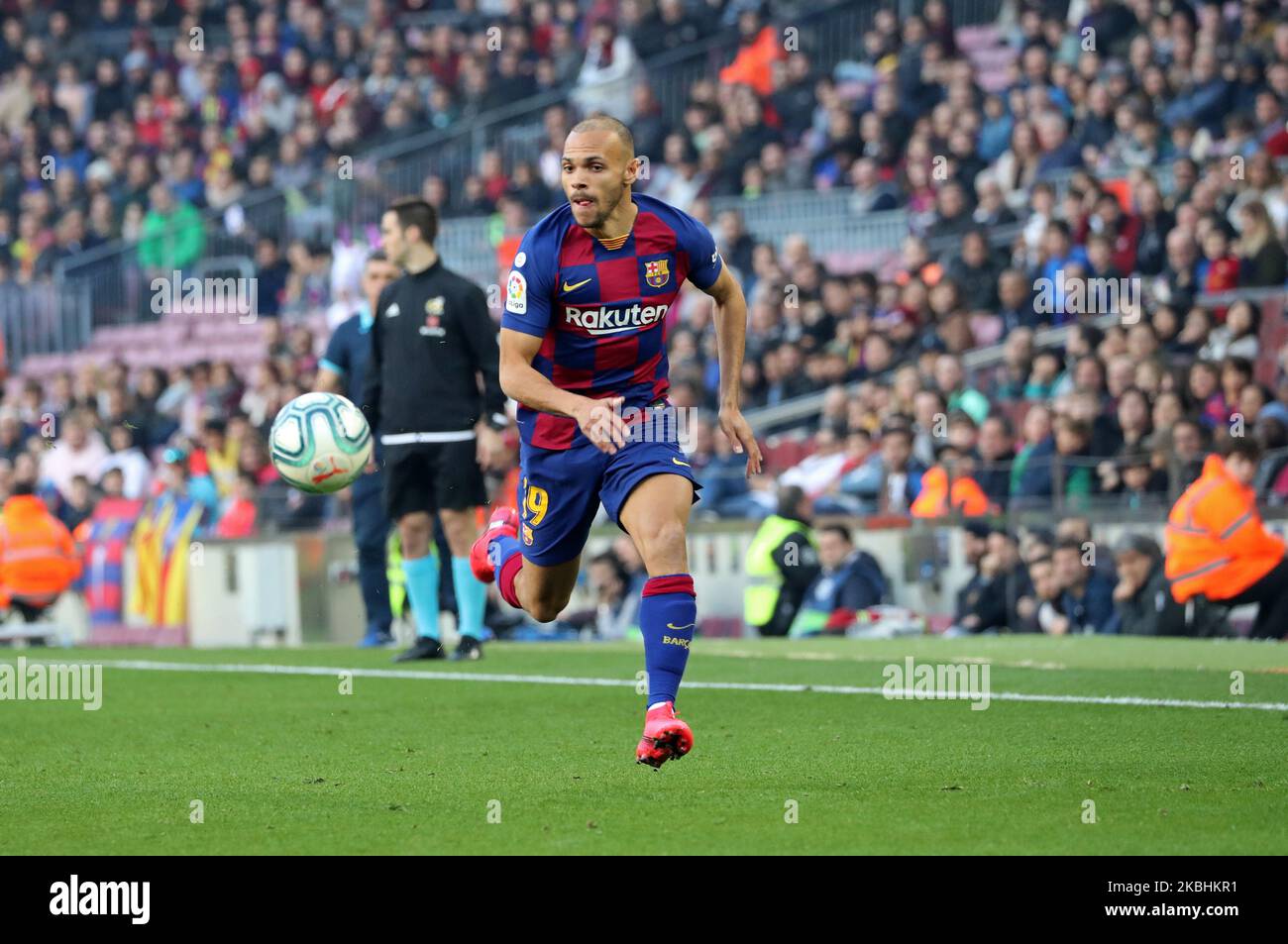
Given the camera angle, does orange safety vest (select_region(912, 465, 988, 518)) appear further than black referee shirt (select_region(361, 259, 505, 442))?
Yes

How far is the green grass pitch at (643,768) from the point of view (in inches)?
219

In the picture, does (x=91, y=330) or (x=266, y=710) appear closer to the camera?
(x=266, y=710)

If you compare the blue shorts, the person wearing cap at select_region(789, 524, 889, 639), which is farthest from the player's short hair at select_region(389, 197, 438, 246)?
the blue shorts

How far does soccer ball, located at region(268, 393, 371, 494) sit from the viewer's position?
10164mm

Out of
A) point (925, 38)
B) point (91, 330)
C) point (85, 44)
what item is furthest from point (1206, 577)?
point (85, 44)

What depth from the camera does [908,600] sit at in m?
14.2

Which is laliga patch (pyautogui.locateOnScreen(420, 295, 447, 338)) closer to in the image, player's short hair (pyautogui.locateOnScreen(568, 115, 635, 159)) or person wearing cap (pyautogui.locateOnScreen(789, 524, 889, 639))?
person wearing cap (pyautogui.locateOnScreen(789, 524, 889, 639))

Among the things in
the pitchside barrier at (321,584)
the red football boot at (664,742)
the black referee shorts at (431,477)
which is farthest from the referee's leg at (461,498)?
the red football boot at (664,742)

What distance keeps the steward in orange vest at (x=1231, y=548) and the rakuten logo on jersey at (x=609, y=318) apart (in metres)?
6.15

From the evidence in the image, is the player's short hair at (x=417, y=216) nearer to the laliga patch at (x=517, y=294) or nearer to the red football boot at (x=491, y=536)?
the red football boot at (x=491, y=536)

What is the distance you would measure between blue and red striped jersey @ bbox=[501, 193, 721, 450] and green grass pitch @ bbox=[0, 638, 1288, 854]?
1300 millimetres
